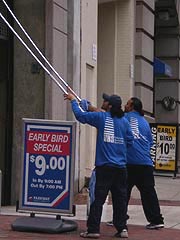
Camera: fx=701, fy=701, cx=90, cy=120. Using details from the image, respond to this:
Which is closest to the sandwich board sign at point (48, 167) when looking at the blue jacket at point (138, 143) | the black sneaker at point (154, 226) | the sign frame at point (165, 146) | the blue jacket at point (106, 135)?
the blue jacket at point (106, 135)

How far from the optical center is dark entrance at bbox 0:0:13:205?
45.1 ft

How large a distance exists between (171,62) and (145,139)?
15.0 metres

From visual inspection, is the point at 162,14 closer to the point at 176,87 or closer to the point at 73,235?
the point at 176,87

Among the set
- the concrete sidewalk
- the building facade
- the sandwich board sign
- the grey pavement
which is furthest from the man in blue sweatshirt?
the building facade

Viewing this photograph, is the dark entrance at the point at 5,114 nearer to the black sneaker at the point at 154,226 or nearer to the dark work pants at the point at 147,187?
the dark work pants at the point at 147,187

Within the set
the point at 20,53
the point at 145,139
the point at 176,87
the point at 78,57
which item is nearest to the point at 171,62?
the point at 176,87

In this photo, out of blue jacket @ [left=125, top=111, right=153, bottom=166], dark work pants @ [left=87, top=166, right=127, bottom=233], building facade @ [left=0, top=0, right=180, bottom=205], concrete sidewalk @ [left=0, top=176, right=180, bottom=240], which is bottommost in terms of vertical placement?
concrete sidewalk @ [left=0, top=176, right=180, bottom=240]

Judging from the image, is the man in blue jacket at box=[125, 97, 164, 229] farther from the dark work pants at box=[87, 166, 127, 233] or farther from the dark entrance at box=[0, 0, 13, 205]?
the dark entrance at box=[0, 0, 13, 205]

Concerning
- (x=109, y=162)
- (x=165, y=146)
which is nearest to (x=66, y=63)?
(x=109, y=162)

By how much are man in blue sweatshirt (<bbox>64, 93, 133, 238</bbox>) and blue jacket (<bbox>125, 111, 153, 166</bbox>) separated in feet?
2.82

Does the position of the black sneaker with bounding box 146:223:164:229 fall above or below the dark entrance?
below

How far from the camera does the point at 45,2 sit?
13859mm

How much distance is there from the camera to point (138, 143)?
10719mm

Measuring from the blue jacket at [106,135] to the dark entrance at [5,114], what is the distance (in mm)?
4348
